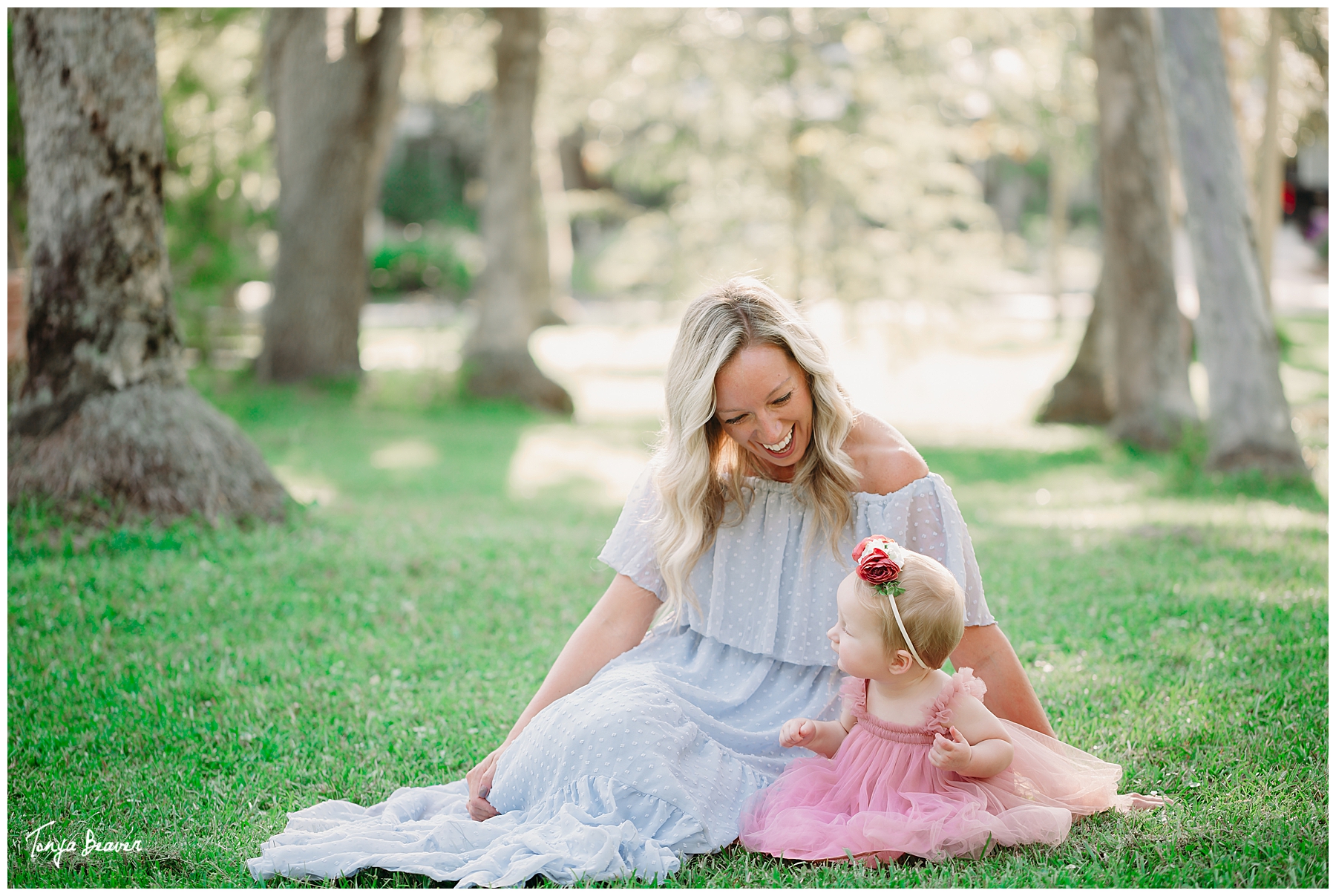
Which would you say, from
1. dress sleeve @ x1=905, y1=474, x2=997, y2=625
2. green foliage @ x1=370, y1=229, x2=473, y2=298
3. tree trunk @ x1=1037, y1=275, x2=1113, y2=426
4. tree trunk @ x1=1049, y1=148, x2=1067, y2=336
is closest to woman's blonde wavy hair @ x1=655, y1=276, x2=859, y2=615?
dress sleeve @ x1=905, y1=474, x2=997, y2=625

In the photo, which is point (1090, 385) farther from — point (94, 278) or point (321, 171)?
point (94, 278)

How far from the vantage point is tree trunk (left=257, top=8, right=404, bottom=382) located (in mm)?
11461

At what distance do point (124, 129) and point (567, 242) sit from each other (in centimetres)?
1945

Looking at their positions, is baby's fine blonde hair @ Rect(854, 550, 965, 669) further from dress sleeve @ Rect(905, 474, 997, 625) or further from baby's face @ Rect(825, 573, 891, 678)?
dress sleeve @ Rect(905, 474, 997, 625)

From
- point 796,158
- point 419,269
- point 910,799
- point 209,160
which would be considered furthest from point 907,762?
point 419,269

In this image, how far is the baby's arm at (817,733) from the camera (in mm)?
2646

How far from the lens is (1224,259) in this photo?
7.03 meters

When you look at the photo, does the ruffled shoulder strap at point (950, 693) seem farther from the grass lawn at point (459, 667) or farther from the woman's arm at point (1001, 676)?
the grass lawn at point (459, 667)

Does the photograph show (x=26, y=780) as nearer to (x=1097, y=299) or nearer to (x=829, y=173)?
(x=1097, y=299)

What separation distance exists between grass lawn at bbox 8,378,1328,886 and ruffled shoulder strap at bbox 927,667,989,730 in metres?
0.32

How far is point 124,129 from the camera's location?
17.6 feet

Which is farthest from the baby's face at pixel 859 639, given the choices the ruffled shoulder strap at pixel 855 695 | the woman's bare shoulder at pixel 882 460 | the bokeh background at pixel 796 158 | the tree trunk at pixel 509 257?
the tree trunk at pixel 509 257

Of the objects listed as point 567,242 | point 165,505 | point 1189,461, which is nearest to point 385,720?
point 165,505

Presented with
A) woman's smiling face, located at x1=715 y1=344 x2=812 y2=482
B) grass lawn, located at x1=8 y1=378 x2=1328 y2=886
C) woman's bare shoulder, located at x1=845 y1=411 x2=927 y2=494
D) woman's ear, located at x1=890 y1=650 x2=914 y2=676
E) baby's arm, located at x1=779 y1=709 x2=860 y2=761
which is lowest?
grass lawn, located at x1=8 y1=378 x2=1328 y2=886
